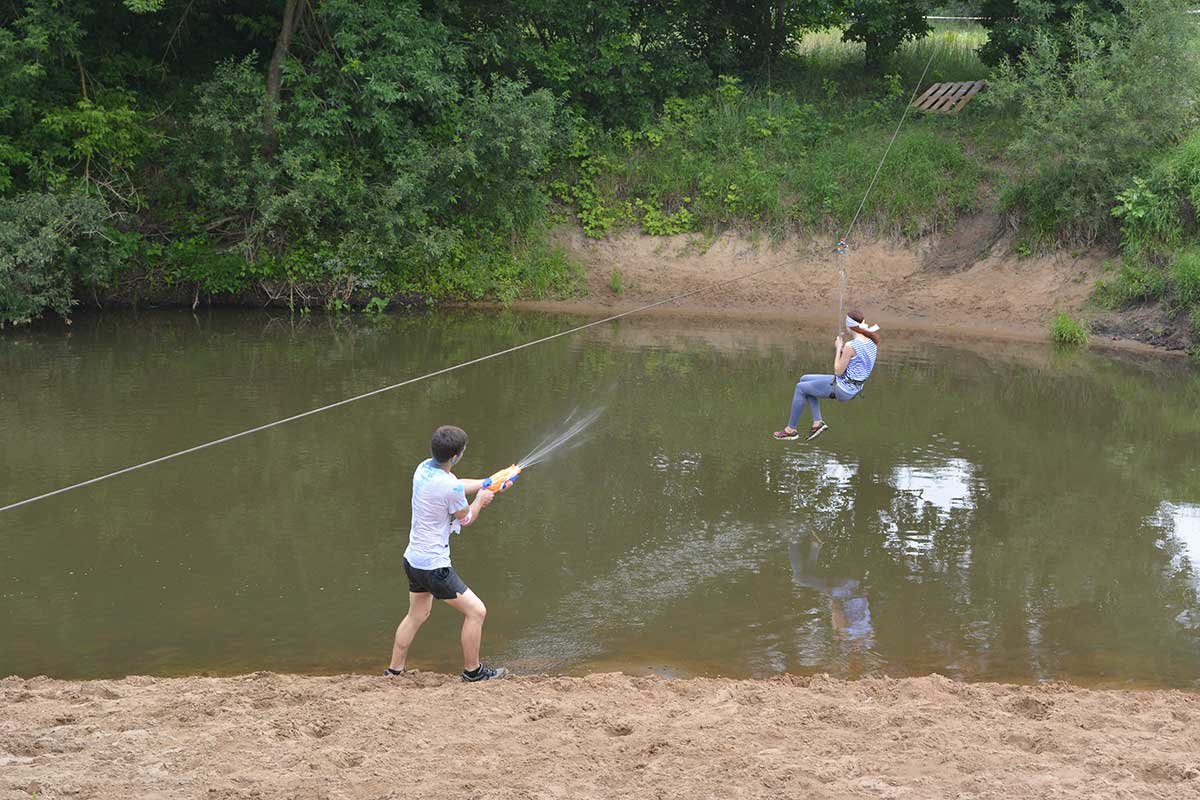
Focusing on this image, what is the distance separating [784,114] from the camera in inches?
1001

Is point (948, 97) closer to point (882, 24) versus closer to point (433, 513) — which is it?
point (882, 24)

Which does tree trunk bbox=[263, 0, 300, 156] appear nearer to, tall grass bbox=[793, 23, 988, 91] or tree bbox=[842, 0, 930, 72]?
tall grass bbox=[793, 23, 988, 91]

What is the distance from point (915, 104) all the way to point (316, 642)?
2035 cm

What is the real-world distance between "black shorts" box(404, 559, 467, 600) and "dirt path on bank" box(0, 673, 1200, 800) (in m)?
0.56

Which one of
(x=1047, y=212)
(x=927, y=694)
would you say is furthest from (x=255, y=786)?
(x=1047, y=212)

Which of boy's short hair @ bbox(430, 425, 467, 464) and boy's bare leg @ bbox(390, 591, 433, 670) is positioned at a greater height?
boy's short hair @ bbox(430, 425, 467, 464)

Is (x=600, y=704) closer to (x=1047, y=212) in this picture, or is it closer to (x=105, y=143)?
(x=105, y=143)

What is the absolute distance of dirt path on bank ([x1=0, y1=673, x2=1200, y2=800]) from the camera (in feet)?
19.4

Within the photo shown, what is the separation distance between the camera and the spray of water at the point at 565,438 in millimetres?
13258

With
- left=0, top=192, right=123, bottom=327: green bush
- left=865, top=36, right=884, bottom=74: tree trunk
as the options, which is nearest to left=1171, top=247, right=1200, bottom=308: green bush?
left=865, top=36, right=884, bottom=74: tree trunk

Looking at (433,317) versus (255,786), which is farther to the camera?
(433,317)

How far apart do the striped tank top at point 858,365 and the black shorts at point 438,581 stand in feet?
18.3

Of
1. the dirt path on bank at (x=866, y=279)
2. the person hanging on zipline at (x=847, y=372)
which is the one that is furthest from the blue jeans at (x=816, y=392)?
the dirt path on bank at (x=866, y=279)

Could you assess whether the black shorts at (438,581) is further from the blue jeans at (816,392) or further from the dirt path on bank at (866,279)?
the dirt path on bank at (866,279)
